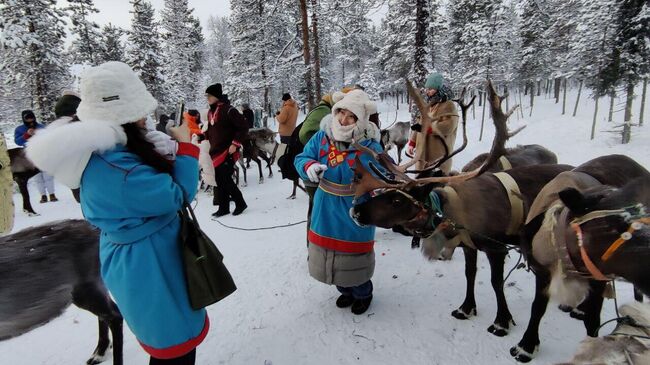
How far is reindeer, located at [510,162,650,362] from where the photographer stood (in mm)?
1770

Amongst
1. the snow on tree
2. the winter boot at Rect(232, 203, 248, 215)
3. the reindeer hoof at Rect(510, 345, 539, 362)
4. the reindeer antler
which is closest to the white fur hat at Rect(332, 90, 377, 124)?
the reindeer antler

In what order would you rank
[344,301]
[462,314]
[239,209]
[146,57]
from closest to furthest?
[462,314] → [344,301] → [239,209] → [146,57]

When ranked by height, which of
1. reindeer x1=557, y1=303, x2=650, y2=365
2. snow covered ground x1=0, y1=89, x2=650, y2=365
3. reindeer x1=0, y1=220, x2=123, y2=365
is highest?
reindeer x1=557, y1=303, x2=650, y2=365

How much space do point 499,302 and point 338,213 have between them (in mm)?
1677

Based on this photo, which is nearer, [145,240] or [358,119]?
[145,240]

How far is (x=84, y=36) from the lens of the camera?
19547mm

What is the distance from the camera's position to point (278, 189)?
31.4 ft

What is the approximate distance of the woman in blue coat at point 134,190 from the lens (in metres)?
1.71

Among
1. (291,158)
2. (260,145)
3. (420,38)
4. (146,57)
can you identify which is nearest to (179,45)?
(146,57)

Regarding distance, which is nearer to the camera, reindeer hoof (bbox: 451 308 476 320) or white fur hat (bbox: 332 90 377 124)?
white fur hat (bbox: 332 90 377 124)

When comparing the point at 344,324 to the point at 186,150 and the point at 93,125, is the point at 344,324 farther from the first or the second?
the point at 93,125

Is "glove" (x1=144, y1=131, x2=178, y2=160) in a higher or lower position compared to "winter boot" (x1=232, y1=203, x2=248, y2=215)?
higher

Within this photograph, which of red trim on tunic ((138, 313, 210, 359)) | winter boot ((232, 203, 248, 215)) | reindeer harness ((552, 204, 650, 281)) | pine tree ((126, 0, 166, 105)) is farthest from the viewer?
pine tree ((126, 0, 166, 105))

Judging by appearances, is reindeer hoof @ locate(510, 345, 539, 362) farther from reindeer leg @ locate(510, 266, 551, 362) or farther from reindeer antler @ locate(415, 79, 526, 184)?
reindeer antler @ locate(415, 79, 526, 184)
